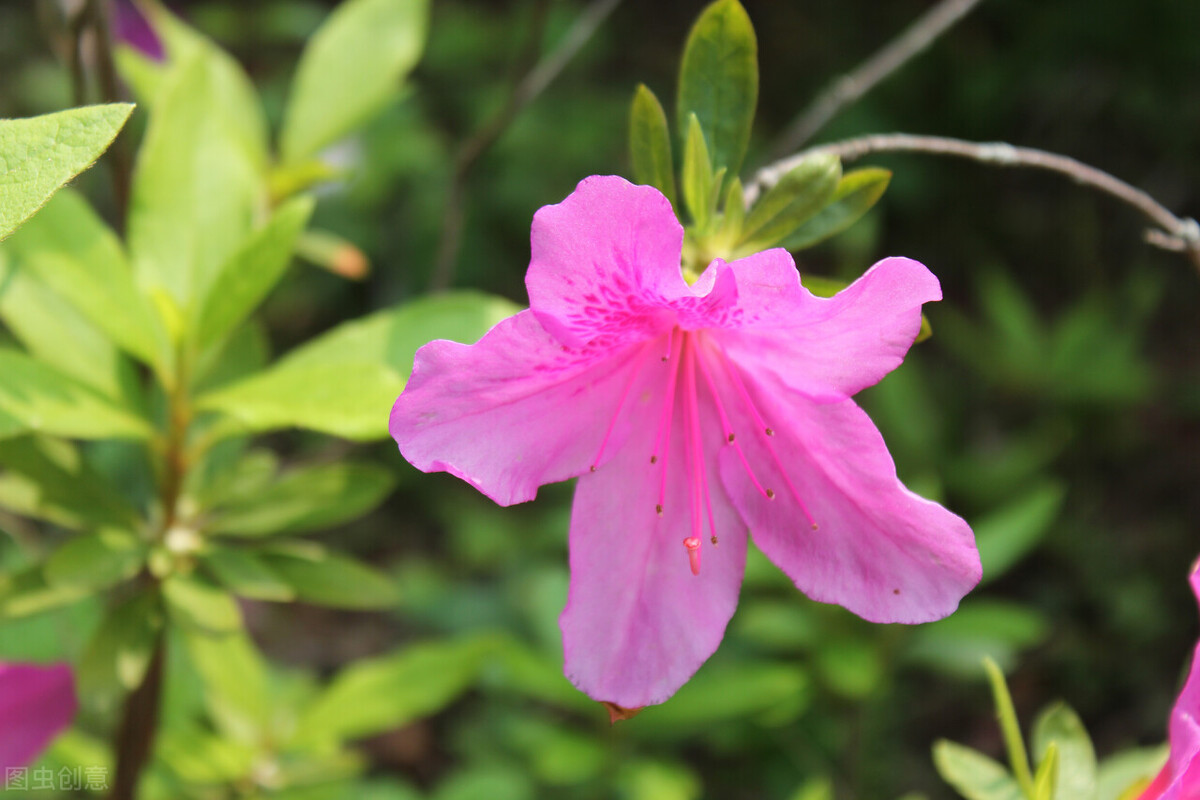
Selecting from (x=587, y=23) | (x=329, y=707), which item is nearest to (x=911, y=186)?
(x=587, y=23)

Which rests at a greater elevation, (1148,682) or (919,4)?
(919,4)

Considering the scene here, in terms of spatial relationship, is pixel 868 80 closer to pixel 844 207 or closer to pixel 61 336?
pixel 844 207

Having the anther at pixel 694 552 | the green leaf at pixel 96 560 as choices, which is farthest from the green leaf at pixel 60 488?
the anther at pixel 694 552

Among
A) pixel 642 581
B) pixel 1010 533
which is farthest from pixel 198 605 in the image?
pixel 1010 533

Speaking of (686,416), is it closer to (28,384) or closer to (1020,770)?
(1020,770)

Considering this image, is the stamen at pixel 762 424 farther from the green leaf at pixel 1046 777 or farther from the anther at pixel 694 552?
the green leaf at pixel 1046 777
